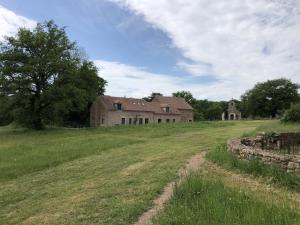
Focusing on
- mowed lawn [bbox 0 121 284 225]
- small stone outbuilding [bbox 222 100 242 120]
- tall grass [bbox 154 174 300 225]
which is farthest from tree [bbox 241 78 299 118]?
tall grass [bbox 154 174 300 225]

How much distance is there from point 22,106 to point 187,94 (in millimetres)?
57835

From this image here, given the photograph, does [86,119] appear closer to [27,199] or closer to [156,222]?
[27,199]

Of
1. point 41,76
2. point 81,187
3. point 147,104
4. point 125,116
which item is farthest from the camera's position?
point 147,104

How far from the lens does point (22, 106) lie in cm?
3956

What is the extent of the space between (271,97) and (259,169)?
66653 mm

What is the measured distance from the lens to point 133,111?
60281 millimetres

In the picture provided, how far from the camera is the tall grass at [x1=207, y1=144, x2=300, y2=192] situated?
8.55m

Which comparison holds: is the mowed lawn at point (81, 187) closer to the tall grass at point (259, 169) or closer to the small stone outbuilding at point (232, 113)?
the tall grass at point (259, 169)

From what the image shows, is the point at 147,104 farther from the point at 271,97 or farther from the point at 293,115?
the point at 293,115

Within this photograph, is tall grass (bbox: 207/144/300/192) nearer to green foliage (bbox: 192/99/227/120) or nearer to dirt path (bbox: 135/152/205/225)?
dirt path (bbox: 135/152/205/225)

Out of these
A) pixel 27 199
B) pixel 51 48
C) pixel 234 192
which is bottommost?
pixel 27 199

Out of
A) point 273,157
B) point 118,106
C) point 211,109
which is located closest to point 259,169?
point 273,157

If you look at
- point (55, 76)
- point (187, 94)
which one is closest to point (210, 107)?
point (187, 94)

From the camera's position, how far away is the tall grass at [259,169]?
8555mm
